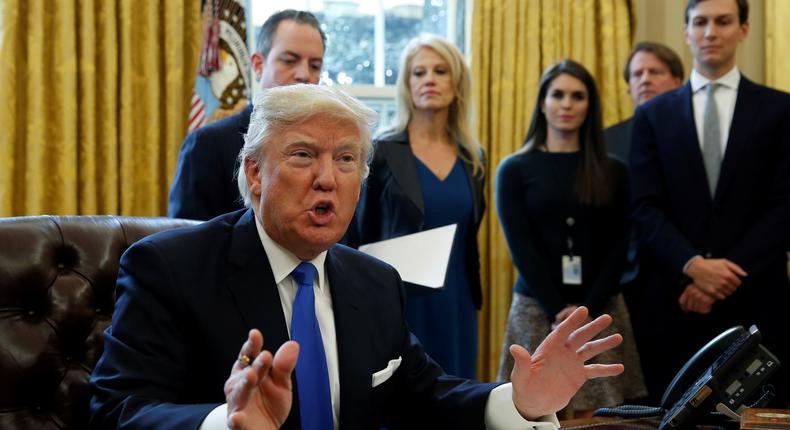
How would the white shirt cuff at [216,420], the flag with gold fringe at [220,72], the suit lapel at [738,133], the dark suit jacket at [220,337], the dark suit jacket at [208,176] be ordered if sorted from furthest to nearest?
the flag with gold fringe at [220,72] → the suit lapel at [738,133] → the dark suit jacket at [208,176] → the dark suit jacket at [220,337] → the white shirt cuff at [216,420]

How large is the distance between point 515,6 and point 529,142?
1494 mm

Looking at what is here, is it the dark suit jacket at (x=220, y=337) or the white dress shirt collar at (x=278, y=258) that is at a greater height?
the white dress shirt collar at (x=278, y=258)

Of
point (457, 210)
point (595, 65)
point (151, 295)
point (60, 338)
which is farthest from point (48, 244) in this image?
point (595, 65)

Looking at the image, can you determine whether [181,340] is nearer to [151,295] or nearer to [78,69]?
[151,295]

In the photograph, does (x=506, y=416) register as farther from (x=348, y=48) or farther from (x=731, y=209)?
(x=348, y=48)

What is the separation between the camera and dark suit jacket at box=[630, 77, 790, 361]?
3535 millimetres

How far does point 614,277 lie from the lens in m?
3.85

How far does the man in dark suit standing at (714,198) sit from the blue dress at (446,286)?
2.24ft

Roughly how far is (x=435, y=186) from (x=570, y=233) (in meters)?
0.60

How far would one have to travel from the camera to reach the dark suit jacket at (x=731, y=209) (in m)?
3.54

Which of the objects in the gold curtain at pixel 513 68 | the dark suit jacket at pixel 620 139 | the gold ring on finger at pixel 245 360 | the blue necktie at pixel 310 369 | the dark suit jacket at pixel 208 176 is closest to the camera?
the gold ring on finger at pixel 245 360

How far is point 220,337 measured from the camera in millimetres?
1854

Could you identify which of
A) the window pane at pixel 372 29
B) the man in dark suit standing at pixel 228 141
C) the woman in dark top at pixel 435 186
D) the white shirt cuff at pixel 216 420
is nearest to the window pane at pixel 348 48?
the window pane at pixel 372 29

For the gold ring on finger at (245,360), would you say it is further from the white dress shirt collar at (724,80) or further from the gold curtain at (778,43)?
the gold curtain at (778,43)
